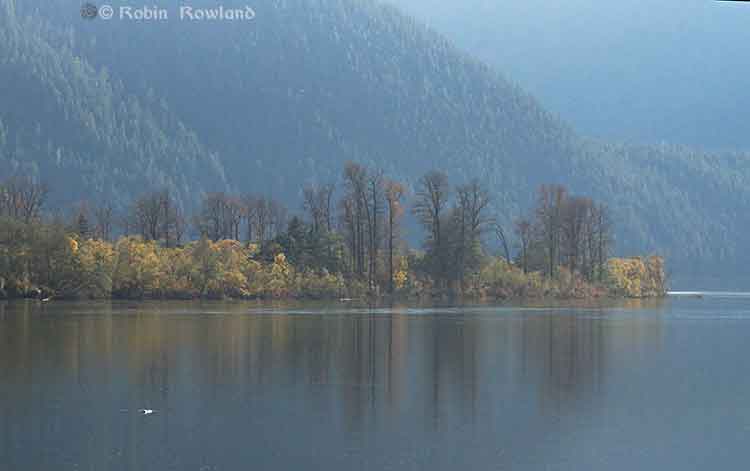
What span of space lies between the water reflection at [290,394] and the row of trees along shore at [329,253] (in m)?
35.2

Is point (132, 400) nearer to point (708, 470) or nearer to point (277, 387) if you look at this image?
point (277, 387)

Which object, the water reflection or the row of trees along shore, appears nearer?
the water reflection

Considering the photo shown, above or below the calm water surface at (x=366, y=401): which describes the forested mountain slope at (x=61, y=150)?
above

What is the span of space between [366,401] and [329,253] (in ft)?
220

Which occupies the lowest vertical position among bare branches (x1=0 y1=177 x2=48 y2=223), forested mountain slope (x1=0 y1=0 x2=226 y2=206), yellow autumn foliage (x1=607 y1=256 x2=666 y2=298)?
yellow autumn foliage (x1=607 y1=256 x2=666 y2=298)

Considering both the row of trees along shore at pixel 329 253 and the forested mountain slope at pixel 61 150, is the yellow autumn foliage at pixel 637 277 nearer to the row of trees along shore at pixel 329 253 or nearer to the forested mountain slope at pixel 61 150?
the row of trees along shore at pixel 329 253

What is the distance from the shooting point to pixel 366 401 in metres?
21.8

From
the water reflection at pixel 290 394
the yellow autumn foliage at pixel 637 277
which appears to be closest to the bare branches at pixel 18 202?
the water reflection at pixel 290 394

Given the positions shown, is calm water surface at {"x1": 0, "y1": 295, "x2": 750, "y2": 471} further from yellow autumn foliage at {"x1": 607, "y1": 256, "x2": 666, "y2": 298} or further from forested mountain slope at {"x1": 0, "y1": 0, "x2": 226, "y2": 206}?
forested mountain slope at {"x1": 0, "y1": 0, "x2": 226, "y2": 206}

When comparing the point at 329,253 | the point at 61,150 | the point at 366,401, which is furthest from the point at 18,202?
the point at 61,150

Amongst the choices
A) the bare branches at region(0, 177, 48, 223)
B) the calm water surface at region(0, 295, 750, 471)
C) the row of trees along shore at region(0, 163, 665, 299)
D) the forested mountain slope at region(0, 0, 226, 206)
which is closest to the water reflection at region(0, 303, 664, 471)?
the calm water surface at region(0, 295, 750, 471)

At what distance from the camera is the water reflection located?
16.5m

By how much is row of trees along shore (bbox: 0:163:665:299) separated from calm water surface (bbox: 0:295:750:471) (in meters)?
37.7

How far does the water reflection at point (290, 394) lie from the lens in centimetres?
1650
